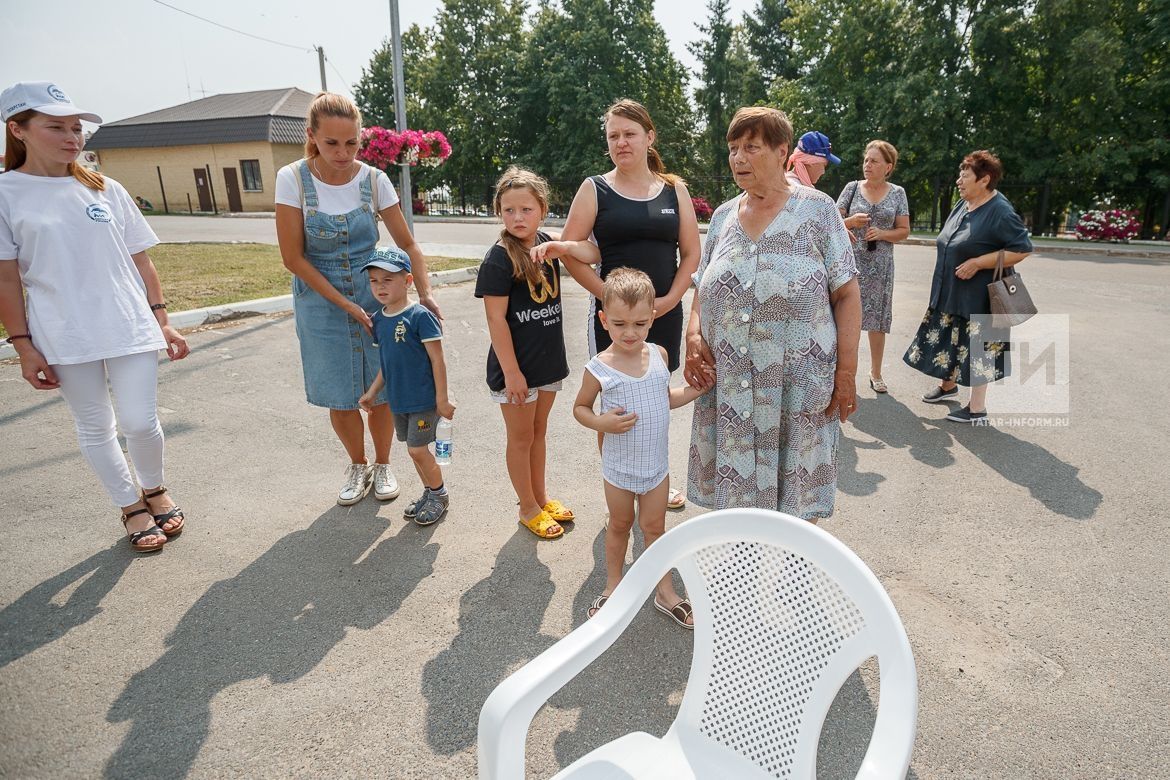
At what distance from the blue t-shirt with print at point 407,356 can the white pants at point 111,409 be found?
1134mm

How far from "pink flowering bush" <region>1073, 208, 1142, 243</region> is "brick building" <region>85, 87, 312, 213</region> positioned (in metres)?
36.3

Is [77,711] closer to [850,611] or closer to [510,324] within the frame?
[510,324]

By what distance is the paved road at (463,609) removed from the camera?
85.7 inches

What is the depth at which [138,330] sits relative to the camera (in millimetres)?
3197

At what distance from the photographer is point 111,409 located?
10.4 ft

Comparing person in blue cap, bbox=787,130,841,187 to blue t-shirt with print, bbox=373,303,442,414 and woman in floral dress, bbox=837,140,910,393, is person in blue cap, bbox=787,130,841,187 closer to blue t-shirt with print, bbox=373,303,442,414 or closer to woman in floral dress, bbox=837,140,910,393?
woman in floral dress, bbox=837,140,910,393

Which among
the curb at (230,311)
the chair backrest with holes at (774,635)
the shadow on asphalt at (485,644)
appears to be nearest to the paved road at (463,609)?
the shadow on asphalt at (485,644)

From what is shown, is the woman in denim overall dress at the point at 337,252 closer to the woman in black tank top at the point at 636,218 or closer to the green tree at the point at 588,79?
the woman in black tank top at the point at 636,218

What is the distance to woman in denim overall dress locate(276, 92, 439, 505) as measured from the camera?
3248mm

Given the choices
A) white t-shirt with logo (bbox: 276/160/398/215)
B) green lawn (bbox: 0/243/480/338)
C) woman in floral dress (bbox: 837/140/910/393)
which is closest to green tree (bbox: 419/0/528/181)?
green lawn (bbox: 0/243/480/338)

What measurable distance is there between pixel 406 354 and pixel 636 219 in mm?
1360

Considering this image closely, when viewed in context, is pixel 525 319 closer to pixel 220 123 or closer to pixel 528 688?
pixel 528 688

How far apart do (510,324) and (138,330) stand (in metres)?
1.84

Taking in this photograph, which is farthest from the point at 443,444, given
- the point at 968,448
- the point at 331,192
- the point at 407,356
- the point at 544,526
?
the point at 968,448
